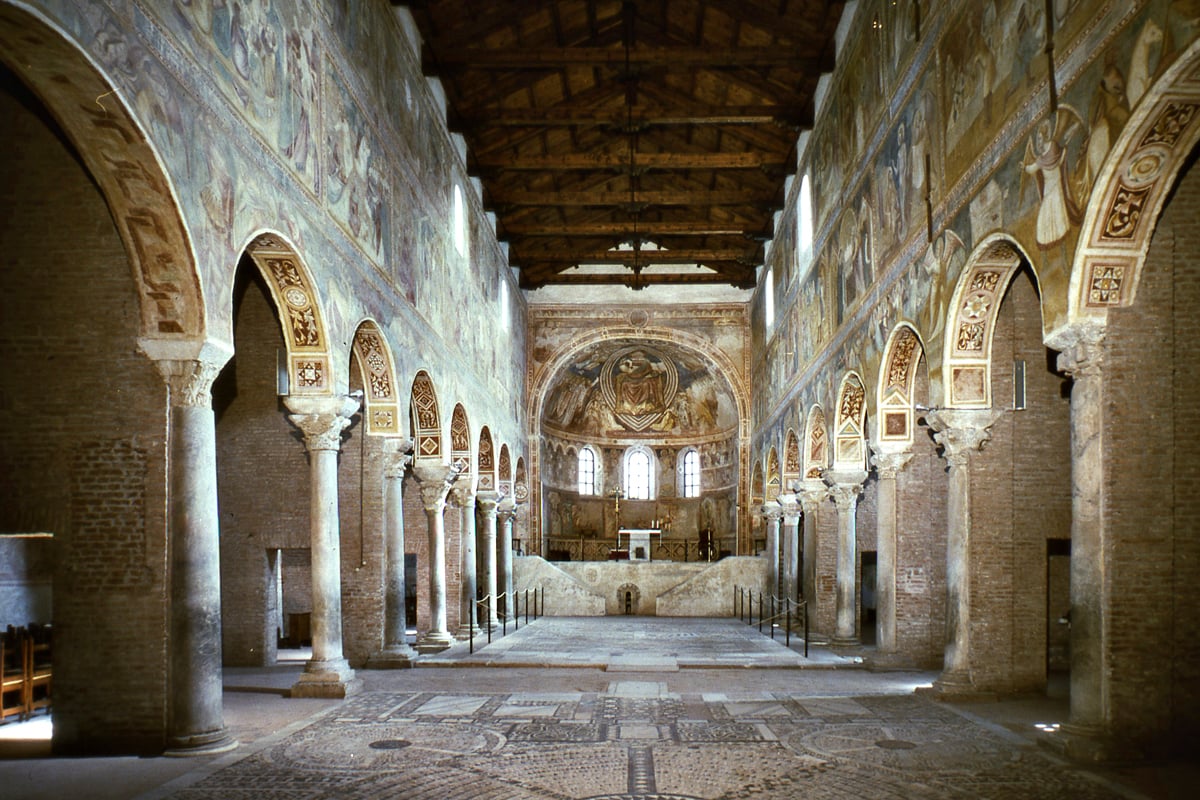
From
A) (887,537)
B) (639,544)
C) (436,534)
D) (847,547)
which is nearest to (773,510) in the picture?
(639,544)

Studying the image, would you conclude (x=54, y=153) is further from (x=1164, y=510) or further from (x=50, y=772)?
(x=1164, y=510)

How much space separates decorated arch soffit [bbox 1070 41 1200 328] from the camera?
8.77 meters

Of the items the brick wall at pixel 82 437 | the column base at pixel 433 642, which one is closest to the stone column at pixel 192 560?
the brick wall at pixel 82 437

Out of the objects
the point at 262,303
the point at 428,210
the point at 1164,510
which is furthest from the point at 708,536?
the point at 1164,510

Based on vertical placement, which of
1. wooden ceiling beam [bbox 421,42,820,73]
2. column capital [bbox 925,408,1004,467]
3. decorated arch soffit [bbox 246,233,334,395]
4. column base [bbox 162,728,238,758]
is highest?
wooden ceiling beam [bbox 421,42,820,73]

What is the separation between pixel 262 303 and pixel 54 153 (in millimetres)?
8048

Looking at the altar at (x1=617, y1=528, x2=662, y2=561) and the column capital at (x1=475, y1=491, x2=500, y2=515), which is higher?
the column capital at (x1=475, y1=491, x2=500, y2=515)

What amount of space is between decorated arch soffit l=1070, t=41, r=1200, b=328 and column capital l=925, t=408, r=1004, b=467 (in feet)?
13.0

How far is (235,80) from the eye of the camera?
38.9 feet

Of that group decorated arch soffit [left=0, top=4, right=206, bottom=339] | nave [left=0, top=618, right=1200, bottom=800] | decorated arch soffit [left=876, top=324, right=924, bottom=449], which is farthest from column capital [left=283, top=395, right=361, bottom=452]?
decorated arch soffit [left=876, top=324, right=924, bottom=449]

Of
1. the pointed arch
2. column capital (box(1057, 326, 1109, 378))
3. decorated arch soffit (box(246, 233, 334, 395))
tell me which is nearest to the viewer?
column capital (box(1057, 326, 1109, 378))

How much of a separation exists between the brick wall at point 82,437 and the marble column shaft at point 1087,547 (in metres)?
9.35

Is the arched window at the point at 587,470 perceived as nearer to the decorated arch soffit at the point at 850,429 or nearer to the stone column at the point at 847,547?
the stone column at the point at 847,547

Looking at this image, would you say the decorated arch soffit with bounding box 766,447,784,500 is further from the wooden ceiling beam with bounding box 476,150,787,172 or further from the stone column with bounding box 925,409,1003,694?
the stone column with bounding box 925,409,1003,694
